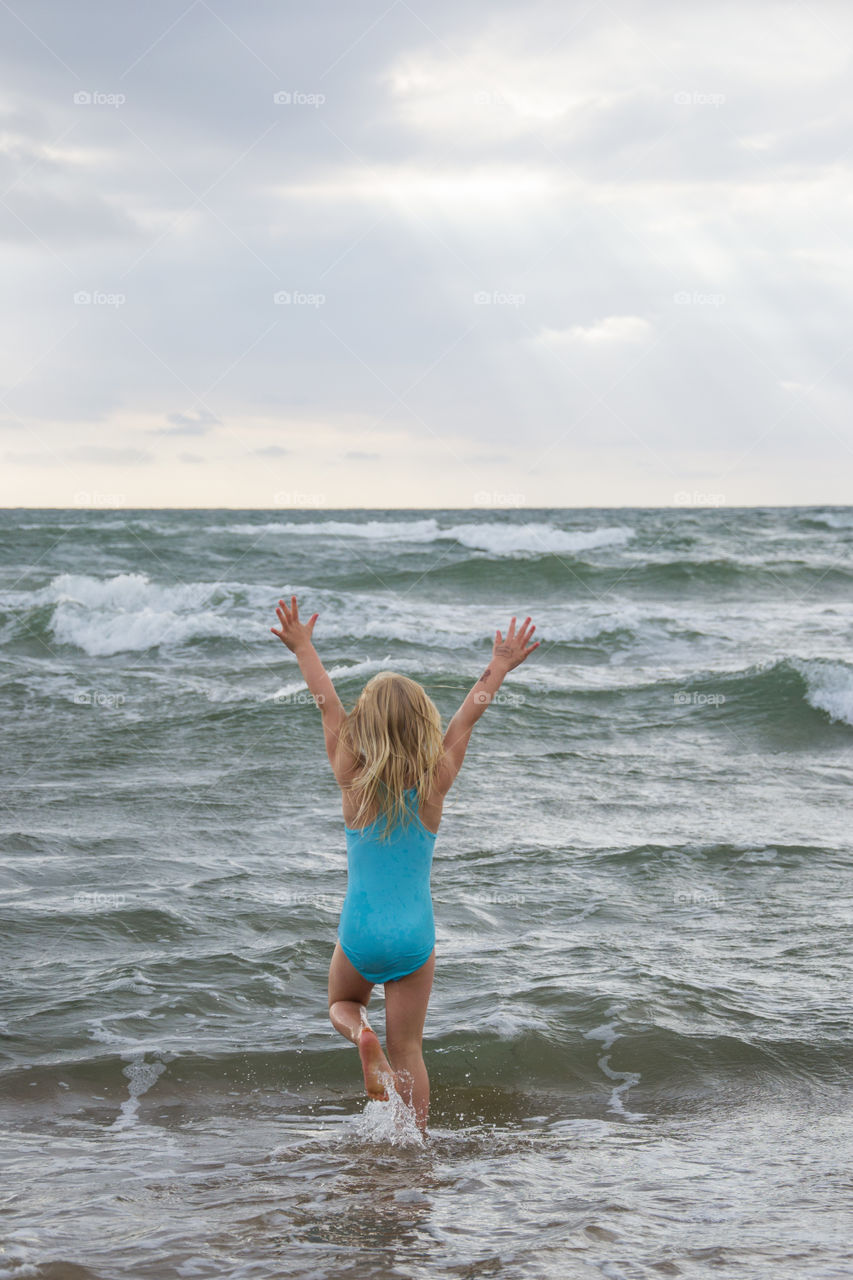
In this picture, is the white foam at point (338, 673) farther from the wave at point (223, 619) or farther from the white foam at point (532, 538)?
the white foam at point (532, 538)

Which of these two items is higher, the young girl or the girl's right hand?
the girl's right hand

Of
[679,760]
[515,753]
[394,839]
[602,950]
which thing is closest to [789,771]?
[679,760]

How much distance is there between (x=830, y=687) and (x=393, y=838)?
10518 millimetres

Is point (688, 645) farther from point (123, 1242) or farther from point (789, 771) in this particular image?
point (123, 1242)

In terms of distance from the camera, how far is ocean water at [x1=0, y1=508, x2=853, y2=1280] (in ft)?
10.5

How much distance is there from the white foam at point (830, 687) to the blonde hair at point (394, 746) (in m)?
9.87

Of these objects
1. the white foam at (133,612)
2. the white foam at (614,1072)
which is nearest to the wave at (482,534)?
the white foam at (133,612)

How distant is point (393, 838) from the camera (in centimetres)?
367

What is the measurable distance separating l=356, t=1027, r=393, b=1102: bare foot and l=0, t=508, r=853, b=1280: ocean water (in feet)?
1.05

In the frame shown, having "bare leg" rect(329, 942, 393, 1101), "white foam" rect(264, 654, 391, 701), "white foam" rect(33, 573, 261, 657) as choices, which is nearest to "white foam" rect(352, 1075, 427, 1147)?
"bare leg" rect(329, 942, 393, 1101)

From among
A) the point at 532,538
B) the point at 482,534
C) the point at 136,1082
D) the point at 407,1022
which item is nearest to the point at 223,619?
the point at 136,1082

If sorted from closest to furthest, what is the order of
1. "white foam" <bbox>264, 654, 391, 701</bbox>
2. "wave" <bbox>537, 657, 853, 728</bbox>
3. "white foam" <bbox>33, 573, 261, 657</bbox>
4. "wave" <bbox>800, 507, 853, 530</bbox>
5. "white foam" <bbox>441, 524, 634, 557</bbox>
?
"wave" <bbox>537, 657, 853, 728</bbox>, "white foam" <bbox>264, 654, 391, 701</bbox>, "white foam" <bbox>33, 573, 261, 657</bbox>, "white foam" <bbox>441, 524, 634, 557</bbox>, "wave" <bbox>800, 507, 853, 530</bbox>

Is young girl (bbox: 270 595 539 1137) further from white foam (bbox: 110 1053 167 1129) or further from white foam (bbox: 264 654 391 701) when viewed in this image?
white foam (bbox: 264 654 391 701)

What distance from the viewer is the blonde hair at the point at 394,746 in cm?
360
